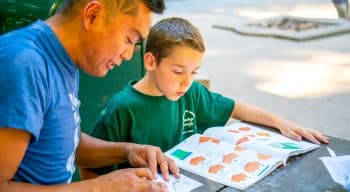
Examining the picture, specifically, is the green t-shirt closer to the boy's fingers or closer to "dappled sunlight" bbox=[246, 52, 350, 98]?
the boy's fingers

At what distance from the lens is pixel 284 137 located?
177 centimetres

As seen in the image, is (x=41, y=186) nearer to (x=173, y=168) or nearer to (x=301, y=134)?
(x=173, y=168)

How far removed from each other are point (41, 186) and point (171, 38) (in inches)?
29.8

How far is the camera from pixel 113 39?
129 centimetres

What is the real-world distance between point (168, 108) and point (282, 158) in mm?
457

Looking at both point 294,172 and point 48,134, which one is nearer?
point 48,134

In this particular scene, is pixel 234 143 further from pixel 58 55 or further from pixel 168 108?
pixel 58 55

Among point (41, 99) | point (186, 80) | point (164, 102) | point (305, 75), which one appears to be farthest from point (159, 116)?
point (305, 75)

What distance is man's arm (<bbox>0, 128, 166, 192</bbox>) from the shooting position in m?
1.10

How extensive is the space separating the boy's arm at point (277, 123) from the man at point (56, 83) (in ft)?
2.00

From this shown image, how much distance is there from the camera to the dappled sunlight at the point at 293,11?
901 cm

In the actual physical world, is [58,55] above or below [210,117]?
above

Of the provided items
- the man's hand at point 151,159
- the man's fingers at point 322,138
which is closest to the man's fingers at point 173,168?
the man's hand at point 151,159

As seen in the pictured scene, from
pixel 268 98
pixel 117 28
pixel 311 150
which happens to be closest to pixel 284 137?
pixel 311 150
